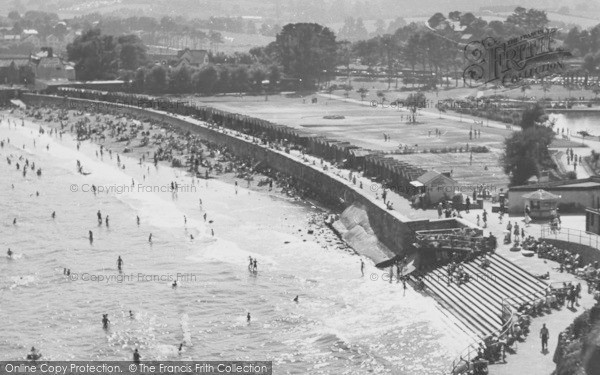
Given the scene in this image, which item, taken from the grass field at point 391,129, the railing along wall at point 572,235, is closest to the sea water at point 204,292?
the railing along wall at point 572,235

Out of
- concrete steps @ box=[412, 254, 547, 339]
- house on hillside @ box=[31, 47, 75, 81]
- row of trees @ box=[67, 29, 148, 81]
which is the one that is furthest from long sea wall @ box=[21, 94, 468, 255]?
house on hillside @ box=[31, 47, 75, 81]

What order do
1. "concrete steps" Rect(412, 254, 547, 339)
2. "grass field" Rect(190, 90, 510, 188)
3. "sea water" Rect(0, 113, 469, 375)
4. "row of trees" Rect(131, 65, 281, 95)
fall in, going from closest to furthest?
1. "concrete steps" Rect(412, 254, 547, 339)
2. "sea water" Rect(0, 113, 469, 375)
3. "grass field" Rect(190, 90, 510, 188)
4. "row of trees" Rect(131, 65, 281, 95)

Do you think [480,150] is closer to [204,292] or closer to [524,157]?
[524,157]

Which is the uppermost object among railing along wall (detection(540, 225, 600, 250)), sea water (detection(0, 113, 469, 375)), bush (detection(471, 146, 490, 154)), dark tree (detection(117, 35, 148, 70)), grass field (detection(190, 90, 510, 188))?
dark tree (detection(117, 35, 148, 70))

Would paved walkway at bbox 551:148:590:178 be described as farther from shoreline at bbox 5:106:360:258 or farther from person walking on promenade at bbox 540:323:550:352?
person walking on promenade at bbox 540:323:550:352

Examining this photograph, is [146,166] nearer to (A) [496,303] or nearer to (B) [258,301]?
(B) [258,301]

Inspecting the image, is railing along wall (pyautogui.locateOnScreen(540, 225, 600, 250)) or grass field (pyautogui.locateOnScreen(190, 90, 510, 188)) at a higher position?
railing along wall (pyautogui.locateOnScreen(540, 225, 600, 250))
